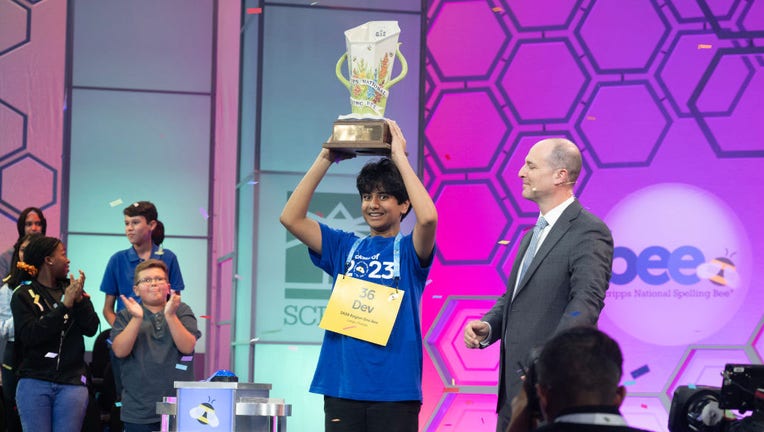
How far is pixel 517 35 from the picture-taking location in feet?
17.9

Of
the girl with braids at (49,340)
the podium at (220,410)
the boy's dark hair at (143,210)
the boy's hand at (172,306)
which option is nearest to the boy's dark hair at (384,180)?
the podium at (220,410)

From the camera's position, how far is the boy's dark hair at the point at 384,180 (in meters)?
2.90

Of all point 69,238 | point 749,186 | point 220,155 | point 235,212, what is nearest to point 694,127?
point 749,186

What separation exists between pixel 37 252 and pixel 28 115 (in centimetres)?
209

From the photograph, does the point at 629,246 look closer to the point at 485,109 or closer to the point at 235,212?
the point at 485,109

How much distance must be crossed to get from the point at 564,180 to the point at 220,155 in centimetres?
391

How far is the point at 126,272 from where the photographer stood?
188 inches

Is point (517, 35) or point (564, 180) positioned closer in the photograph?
point (564, 180)

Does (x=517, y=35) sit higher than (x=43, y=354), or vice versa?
(x=517, y=35)

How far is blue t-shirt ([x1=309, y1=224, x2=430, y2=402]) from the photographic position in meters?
2.70

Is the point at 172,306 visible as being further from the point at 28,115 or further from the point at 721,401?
the point at 28,115

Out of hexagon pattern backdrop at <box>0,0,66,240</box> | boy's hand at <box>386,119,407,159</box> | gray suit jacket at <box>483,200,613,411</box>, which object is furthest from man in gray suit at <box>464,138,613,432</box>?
hexagon pattern backdrop at <box>0,0,66,240</box>

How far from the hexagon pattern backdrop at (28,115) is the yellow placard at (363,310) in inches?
153

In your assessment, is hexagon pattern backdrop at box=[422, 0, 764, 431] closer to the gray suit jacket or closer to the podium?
the podium
